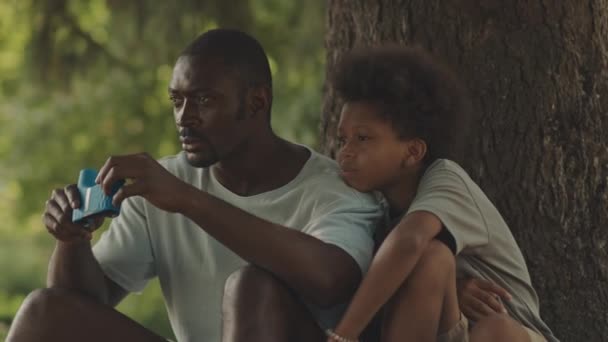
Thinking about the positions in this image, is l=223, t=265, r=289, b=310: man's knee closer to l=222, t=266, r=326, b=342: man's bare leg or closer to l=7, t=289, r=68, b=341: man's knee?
l=222, t=266, r=326, b=342: man's bare leg

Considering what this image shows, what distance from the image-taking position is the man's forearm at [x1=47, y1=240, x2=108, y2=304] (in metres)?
3.12

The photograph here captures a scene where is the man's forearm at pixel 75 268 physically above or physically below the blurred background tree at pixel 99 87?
above

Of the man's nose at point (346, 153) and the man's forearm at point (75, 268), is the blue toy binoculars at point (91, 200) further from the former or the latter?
the man's nose at point (346, 153)

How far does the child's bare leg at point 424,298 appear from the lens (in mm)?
2723

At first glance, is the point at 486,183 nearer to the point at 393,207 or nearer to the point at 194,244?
the point at 393,207

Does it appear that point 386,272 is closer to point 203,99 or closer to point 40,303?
point 203,99

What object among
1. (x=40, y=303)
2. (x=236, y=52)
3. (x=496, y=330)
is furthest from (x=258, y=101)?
(x=496, y=330)

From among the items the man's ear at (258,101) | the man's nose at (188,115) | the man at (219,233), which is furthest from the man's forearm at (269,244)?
the man's ear at (258,101)

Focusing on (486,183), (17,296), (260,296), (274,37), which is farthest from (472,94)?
(17,296)

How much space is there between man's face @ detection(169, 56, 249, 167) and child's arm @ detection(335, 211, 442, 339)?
57 cm

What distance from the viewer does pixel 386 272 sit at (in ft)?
9.00

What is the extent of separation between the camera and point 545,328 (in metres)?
2.99

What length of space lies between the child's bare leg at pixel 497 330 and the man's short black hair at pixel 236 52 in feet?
2.93

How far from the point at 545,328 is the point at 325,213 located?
61 centimetres
